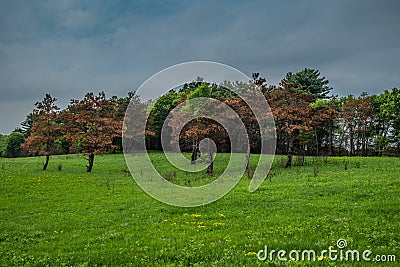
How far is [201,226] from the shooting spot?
12719mm

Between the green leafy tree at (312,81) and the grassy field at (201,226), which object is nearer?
the grassy field at (201,226)

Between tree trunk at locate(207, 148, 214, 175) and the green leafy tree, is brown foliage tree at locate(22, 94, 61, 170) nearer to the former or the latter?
tree trunk at locate(207, 148, 214, 175)

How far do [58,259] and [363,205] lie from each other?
12377 millimetres

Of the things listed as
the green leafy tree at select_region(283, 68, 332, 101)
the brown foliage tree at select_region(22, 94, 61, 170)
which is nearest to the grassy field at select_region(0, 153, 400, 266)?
the brown foliage tree at select_region(22, 94, 61, 170)

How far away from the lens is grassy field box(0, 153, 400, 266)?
8914 mm

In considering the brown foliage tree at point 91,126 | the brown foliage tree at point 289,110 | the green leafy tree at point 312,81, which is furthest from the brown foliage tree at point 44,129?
the green leafy tree at point 312,81

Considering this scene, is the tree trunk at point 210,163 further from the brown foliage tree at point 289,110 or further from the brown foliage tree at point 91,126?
the brown foliage tree at point 91,126

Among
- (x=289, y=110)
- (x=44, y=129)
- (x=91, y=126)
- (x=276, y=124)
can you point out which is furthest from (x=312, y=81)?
(x=44, y=129)

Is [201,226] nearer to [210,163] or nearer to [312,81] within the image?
[210,163]

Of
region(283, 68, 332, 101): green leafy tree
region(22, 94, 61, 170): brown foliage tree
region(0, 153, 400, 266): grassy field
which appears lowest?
region(0, 153, 400, 266): grassy field

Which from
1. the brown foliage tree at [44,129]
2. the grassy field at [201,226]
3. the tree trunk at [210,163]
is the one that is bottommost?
the grassy field at [201,226]

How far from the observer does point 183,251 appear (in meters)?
9.16

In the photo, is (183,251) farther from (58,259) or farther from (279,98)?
(279,98)

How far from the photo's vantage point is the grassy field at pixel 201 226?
8914 mm
